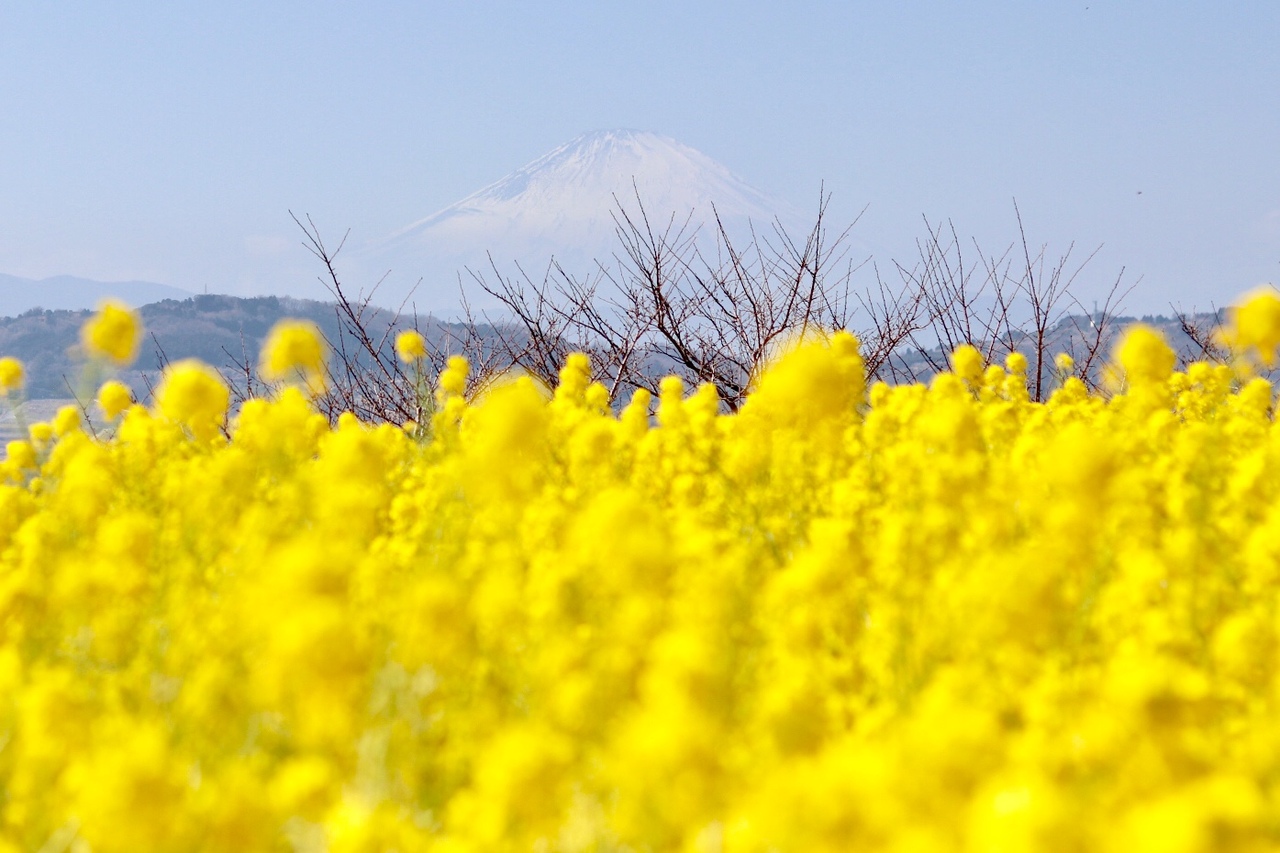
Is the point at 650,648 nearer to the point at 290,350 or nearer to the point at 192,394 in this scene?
the point at 290,350

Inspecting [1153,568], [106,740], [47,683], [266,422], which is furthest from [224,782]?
[1153,568]

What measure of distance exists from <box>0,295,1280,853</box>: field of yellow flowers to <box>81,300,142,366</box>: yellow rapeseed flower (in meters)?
0.01

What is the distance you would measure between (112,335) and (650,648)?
94.9 inches

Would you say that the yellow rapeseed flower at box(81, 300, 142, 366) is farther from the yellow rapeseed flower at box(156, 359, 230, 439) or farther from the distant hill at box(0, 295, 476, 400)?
the distant hill at box(0, 295, 476, 400)

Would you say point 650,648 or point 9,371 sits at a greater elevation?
point 9,371

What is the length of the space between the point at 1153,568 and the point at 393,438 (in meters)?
3.91

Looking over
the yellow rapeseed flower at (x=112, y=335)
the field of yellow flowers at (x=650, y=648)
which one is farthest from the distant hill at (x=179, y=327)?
the field of yellow flowers at (x=650, y=648)

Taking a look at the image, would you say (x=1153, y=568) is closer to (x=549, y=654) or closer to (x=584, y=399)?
(x=549, y=654)

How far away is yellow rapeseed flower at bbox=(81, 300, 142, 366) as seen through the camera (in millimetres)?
4109

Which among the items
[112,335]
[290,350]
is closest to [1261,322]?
[290,350]

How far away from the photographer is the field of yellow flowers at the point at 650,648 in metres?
1.94

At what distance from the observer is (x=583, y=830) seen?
95.5 inches

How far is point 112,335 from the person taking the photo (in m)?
4.14

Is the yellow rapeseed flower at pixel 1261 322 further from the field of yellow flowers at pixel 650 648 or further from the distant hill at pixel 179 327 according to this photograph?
the distant hill at pixel 179 327
